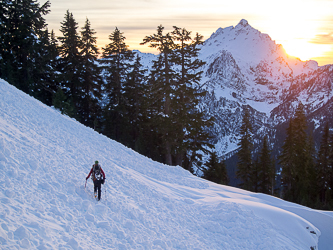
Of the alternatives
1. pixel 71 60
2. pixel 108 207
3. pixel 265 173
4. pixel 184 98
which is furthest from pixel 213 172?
pixel 108 207

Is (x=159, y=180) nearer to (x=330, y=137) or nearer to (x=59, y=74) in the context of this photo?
(x=59, y=74)

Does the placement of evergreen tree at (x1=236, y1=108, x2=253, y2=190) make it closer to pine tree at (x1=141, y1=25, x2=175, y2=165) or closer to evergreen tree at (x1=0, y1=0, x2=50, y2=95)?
pine tree at (x1=141, y1=25, x2=175, y2=165)

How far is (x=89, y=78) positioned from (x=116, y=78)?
11.5 ft

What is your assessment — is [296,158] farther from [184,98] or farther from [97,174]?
[97,174]

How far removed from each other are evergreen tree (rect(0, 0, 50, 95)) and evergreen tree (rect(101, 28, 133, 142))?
7.96 metres

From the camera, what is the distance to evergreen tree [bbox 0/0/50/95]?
2844 centimetres

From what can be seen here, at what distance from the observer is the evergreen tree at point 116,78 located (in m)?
32.5

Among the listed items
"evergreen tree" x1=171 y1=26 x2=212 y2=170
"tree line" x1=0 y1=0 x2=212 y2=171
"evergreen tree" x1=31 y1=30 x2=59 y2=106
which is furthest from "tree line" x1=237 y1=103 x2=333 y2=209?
"evergreen tree" x1=31 y1=30 x2=59 y2=106

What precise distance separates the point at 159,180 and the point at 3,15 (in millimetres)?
27284

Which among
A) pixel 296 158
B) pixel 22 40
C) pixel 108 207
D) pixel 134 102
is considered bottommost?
pixel 296 158

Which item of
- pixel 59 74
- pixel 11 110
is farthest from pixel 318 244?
pixel 59 74

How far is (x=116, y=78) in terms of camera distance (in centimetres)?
3356

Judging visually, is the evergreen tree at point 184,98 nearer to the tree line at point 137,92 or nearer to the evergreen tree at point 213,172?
the tree line at point 137,92

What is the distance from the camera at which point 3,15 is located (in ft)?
94.5
